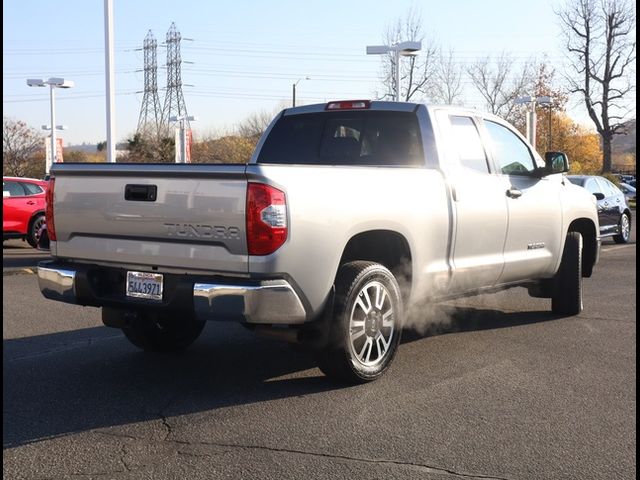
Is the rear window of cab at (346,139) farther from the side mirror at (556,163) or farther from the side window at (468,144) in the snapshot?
the side mirror at (556,163)

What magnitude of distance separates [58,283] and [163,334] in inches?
45.9

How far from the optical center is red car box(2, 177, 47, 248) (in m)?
16.6

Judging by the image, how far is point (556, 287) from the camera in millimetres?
8227

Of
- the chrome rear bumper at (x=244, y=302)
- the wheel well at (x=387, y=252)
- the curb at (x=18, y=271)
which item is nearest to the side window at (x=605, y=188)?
the curb at (x=18, y=271)

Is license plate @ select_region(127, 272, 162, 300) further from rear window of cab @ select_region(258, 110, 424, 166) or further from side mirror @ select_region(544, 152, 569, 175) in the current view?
side mirror @ select_region(544, 152, 569, 175)

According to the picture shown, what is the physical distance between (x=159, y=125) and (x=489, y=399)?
5638 centimetres

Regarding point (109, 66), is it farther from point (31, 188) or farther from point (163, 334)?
point (163, 334)

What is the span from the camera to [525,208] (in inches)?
289

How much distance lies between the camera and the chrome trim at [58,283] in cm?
551

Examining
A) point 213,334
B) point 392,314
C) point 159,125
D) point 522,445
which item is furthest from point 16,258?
point 159,125

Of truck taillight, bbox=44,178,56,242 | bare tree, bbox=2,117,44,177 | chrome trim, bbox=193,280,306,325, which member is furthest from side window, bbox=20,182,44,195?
bare tree, bbox=2,117,44,177

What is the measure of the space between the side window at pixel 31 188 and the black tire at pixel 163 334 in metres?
11.6

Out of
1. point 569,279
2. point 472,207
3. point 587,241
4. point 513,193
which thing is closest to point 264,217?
point 472,207

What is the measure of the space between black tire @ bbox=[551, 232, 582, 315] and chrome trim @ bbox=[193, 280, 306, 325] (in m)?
4.04
